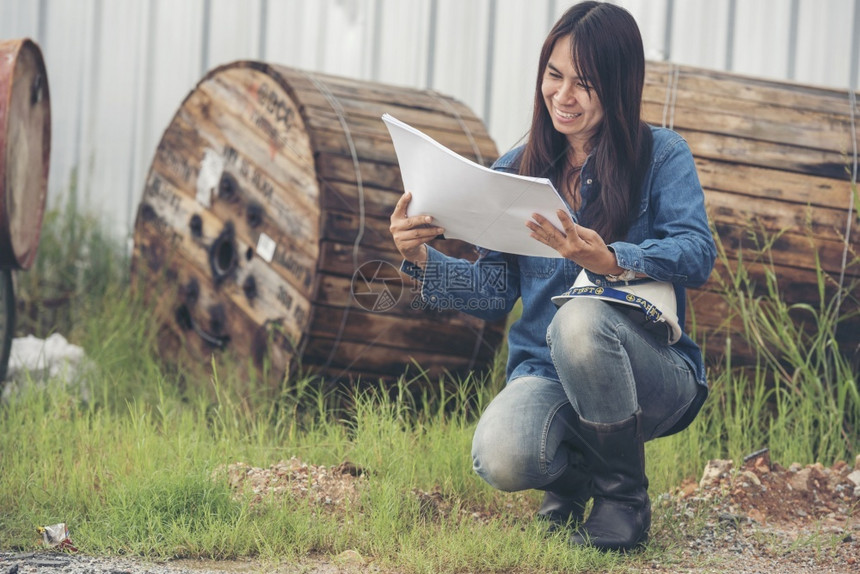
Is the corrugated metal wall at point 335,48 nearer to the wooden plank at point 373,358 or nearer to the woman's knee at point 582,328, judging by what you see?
the wooden plank at point 373,358

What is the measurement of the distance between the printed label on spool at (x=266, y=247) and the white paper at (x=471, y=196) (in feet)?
5.29

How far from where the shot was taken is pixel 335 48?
5797mm

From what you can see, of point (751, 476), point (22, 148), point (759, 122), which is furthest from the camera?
point (22, 148)

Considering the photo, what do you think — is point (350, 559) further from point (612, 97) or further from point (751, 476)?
point (751, 476)

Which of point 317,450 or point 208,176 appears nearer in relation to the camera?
point 317,450

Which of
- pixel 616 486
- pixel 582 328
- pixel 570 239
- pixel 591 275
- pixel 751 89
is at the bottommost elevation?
pixel 616 486

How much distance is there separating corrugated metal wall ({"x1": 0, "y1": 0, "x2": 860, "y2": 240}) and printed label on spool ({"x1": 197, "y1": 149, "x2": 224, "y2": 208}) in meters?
1.46

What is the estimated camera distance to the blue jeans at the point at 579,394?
7.76 feet

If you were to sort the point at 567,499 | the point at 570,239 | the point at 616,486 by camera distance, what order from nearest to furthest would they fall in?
the point at 570,239
the point at 616,486
the point at 567,499

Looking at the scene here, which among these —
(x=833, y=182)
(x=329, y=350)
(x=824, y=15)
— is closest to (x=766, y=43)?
(x=824, y=15)

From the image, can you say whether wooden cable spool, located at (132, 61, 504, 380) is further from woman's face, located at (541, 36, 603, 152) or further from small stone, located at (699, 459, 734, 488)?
woman's face, located at (541, 36, 603, 152)

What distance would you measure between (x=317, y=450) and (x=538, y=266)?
0.99 metres

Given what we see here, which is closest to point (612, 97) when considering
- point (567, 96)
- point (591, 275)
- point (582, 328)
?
point (567, 96)

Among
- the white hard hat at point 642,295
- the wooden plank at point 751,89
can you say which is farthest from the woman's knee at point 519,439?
the wooden plank at point 751,89
